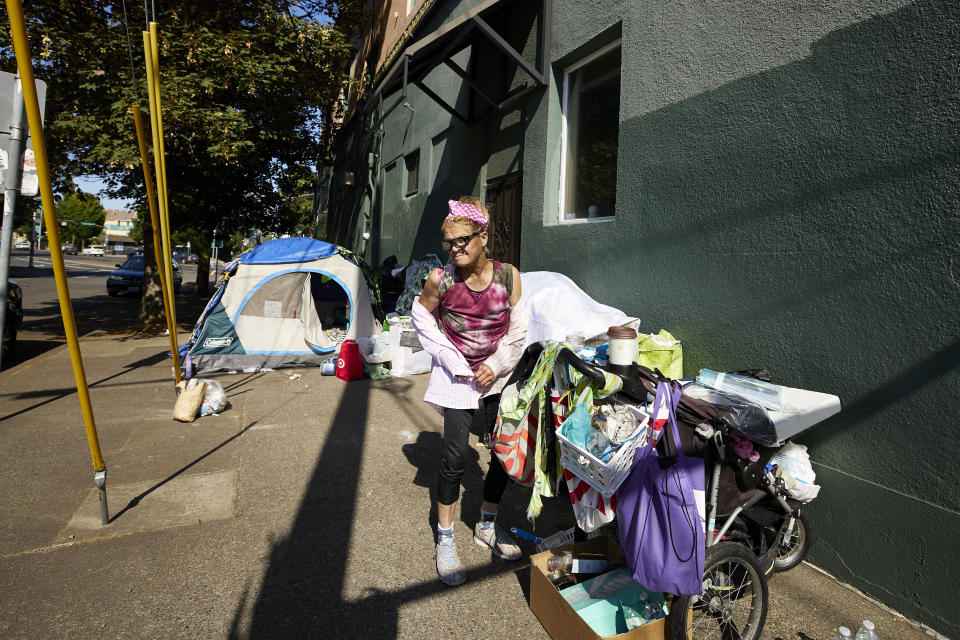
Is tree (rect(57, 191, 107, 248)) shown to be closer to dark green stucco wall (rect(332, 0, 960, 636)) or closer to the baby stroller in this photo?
dark green stucco wall (rect(332, 0, 960, 636))

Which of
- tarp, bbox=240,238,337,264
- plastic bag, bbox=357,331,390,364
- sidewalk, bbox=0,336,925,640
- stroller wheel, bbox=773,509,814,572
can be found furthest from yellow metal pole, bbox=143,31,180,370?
stroller wheel, bbox=773,509,814,572

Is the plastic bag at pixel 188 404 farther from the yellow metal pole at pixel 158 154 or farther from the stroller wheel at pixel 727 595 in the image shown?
the stroller wheel at pixel 727 595

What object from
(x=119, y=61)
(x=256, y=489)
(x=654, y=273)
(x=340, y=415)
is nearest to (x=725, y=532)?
(x=654, y=273)

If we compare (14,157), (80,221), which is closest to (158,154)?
(14,157)

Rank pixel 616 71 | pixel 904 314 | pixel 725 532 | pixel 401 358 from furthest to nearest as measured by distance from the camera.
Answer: pixel 401 358
pixel 616 71
pixel 904 314
pixel 725 532

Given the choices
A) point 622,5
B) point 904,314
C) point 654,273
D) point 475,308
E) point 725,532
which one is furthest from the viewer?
point 622,5

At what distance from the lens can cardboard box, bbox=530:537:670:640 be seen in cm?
209

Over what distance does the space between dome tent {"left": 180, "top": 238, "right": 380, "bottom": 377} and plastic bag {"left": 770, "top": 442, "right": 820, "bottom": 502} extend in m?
6.20

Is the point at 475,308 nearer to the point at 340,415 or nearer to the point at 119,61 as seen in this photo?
the point at 340,415

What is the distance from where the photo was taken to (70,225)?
70.9 meters

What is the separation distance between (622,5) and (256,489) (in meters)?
5.42

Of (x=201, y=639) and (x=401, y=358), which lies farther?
(x=401, y=358)

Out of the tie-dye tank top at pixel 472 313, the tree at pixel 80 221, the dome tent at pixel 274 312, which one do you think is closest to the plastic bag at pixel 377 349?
the dome tent at pixel 274 312

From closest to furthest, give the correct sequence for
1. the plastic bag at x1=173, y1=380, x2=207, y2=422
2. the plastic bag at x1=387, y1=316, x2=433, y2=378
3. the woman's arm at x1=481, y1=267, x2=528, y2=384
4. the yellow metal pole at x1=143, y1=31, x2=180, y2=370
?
the woman's arm at x1=481, y1=267, x2=528, y2=384 → the yellow metal pole at x1=143, y1=31, x2=180, y2=370 → the plastic bag at x1=173, y1=380, x2=207, y2=422 → the plastic bag at x1=387, y1=316, x2=433, y2=378
